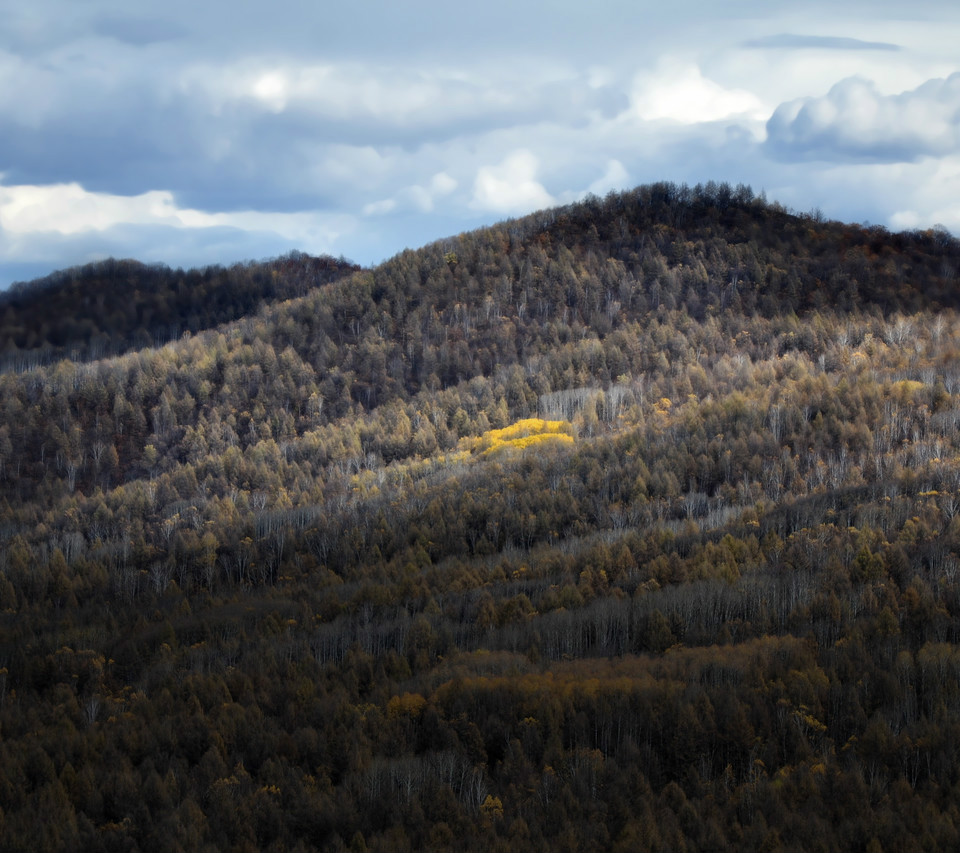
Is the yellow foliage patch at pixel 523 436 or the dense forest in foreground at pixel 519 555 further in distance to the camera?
the yellow foliage patch at pixel 523 436

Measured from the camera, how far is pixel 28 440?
126 m

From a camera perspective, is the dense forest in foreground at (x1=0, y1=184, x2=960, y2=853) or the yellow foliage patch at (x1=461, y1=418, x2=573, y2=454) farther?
the yellow foliage patch at (x1=461, y1=418, x2=573, y2=454)

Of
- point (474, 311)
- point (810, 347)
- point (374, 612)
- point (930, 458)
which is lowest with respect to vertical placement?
point (374, 612)

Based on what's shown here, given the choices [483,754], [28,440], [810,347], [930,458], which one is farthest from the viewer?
[28,440]

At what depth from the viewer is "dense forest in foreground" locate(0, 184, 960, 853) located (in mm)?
25531

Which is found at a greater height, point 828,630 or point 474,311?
point 474,311

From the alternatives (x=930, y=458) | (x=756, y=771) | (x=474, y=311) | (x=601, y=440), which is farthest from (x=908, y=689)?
(x=474, y=311)

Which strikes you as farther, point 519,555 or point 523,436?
point 523,436

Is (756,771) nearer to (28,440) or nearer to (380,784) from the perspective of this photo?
(380,784)

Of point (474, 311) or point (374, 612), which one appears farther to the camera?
point (474, 311)

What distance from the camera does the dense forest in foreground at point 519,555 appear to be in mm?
25531

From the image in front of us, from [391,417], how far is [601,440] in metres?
38.3

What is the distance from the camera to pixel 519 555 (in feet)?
220

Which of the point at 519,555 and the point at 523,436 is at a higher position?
the point at 523,436
